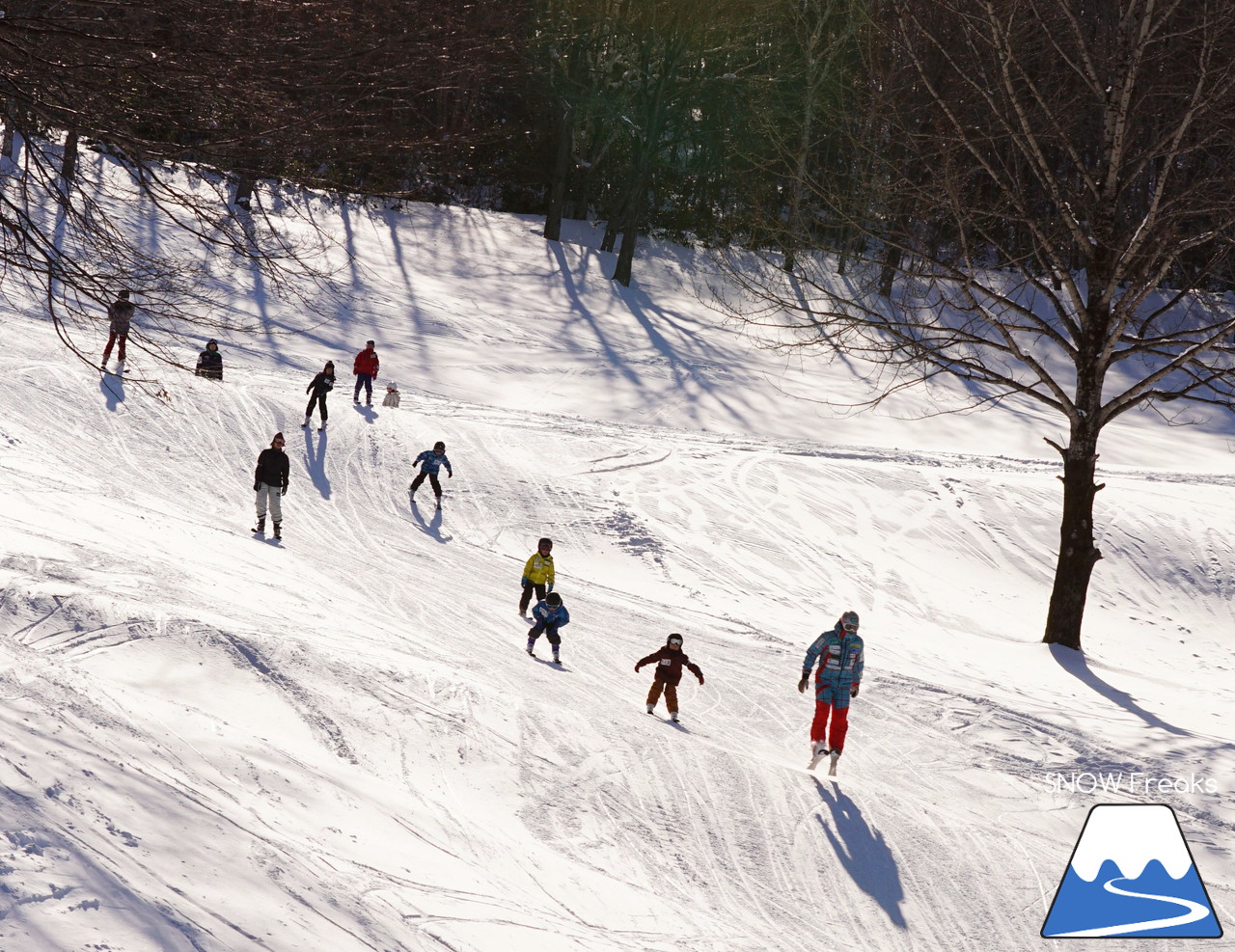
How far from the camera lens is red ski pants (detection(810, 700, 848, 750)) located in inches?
376

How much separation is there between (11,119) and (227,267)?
2371 cm

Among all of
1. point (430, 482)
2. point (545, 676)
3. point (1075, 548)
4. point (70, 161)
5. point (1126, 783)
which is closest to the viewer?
point (70, 161)

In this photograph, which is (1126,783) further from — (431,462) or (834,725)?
(431,462)

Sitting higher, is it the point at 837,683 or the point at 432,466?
the point at 432,466

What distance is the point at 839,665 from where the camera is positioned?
31.4ft

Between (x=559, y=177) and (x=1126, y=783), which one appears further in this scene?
(x=559, y=177)

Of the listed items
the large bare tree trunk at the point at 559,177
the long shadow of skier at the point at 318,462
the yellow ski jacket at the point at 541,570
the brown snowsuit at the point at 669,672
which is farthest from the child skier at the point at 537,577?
the large bare tree trunk at the point at 559,177

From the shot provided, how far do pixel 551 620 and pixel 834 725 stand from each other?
3319 mm

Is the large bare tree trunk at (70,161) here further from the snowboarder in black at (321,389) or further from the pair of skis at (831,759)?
the snowboarder in black at (321,389)

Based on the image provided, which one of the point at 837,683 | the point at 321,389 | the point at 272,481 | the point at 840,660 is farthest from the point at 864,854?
the point at 321,389

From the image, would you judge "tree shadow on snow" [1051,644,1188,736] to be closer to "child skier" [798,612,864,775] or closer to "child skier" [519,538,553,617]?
"child skier" [798,612,864,775]

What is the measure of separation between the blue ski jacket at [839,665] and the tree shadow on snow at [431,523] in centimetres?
792

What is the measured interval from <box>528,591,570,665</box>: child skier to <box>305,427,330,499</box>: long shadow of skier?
21.5 feet

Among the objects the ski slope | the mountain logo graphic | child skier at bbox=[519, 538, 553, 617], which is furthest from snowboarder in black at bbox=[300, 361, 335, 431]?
the mountain logo graphic
